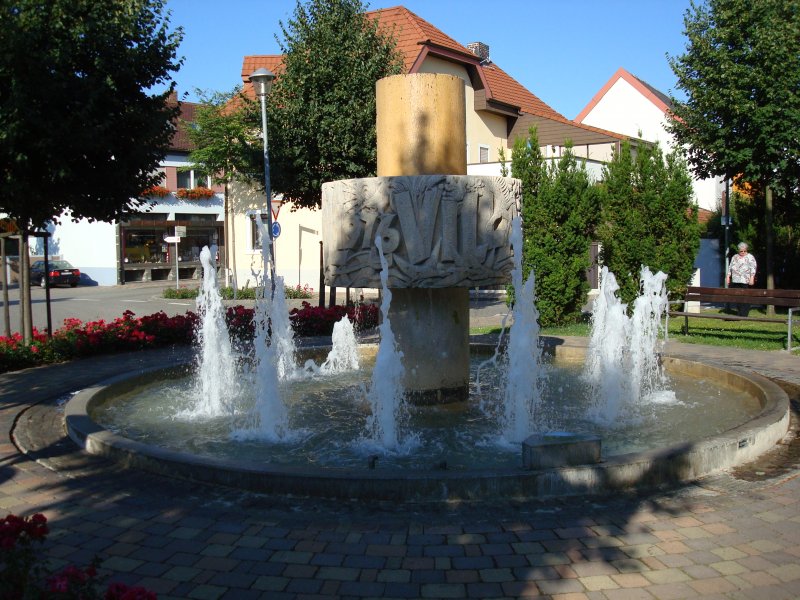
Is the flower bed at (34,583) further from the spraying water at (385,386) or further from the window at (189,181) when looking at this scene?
the window at (189,181)

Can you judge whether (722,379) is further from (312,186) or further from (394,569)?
(312,186)

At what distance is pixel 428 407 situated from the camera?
749 centimetres

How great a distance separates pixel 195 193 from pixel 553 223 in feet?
94.5

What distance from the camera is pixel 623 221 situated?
15742mm

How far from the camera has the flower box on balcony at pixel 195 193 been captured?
40000 mm

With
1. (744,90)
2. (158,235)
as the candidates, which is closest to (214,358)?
(744,90)

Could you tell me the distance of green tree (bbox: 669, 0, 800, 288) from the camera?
1577 centimetres

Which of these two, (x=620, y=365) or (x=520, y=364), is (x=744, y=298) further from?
(x=520, y=364)

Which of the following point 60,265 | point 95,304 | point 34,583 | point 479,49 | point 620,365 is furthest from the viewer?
point 60,265

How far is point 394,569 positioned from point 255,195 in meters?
28.0

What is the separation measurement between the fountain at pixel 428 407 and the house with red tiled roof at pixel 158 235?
32.5 meters

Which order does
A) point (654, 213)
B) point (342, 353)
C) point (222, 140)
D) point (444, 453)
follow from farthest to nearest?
1. point (222, 140)
2. point (654, 213)
3. point (342, 353)
4. point (444, 453)

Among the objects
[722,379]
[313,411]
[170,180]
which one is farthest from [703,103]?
[170,180]

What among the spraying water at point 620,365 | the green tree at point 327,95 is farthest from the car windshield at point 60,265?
the spraying water at point 620,365
